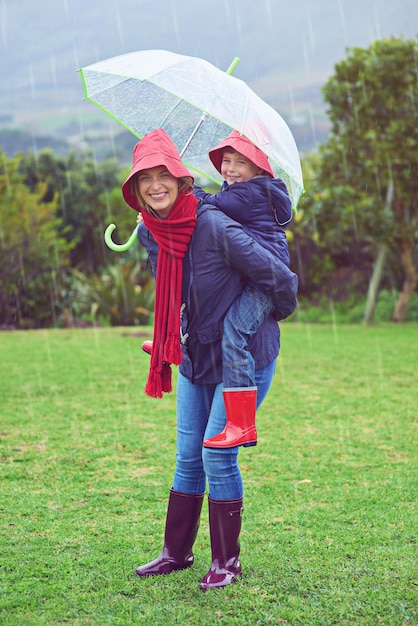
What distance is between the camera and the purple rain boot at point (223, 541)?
9.86 feet

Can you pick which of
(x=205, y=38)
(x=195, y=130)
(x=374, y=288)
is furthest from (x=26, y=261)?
(x=205, y=38)

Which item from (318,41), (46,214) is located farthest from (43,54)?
(46,214)

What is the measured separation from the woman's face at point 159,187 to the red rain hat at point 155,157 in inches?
1.6

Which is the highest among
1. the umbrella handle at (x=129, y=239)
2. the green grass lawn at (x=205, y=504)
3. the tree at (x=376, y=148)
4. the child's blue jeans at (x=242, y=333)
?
the tree at (x=376, y=148)

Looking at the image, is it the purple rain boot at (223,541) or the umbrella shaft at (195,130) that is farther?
the umbrella shaft at (195,130)

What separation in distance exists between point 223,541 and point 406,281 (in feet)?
38.6

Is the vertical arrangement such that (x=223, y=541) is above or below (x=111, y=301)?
below

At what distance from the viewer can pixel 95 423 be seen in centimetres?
596

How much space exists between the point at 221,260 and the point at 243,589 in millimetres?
1312

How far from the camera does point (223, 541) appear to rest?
9.89 feet

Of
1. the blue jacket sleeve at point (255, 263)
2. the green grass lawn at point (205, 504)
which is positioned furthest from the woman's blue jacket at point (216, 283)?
the green grass lawn at point (205, 504)

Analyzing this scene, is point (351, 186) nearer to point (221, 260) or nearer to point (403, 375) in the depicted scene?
point (403, 375)

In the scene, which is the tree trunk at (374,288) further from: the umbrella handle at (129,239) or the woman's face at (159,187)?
the woman's face at (159,187)

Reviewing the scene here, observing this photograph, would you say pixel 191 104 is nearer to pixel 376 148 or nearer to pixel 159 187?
pixel 159 187
